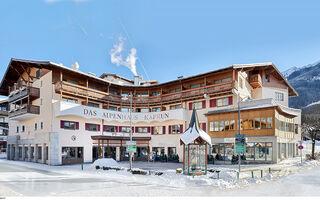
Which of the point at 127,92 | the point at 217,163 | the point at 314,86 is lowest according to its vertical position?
the point at 217,163

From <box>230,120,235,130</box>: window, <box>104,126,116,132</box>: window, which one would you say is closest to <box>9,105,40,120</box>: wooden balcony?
<box>104,126,116,132</box>: window

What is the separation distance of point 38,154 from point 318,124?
4190 centimetres

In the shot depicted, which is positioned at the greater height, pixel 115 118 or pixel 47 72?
pixel 47 72

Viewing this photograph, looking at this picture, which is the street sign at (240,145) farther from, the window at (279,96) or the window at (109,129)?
the window at (279,96)

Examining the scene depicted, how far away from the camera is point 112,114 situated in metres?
40.8

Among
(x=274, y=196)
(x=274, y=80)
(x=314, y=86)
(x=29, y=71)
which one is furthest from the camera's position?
(x=314, y=86)

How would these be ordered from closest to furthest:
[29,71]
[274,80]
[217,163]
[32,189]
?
[32,189]
[217,163]
[29,71]
[274,80]

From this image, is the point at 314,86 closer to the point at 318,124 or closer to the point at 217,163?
the point at 318,124

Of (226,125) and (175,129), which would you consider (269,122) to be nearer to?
(226,125)

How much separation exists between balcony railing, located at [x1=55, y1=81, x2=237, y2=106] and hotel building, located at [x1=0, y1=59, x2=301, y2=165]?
0.44 ft

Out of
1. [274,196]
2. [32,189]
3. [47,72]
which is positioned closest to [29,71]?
[47,72]

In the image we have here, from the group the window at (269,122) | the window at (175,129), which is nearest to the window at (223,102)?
the window at (269,122)

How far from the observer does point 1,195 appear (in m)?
13.5

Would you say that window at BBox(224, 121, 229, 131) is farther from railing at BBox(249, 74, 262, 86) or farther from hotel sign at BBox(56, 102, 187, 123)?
railing at BBox(249, 74, 262, 86)
